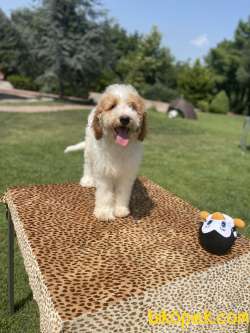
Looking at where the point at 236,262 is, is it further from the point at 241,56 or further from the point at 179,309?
the point at 241,56

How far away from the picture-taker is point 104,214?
3600 mm

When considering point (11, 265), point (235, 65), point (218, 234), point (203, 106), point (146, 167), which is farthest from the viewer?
point (235, 65)

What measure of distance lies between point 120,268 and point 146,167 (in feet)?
25.1

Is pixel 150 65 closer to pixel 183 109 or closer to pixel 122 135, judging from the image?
pixel 183 109

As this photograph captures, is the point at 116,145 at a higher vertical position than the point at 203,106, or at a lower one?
higher

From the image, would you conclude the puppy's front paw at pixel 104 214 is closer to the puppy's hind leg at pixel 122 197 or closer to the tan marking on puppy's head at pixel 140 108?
the puppy's hind leg at pixel 122 197

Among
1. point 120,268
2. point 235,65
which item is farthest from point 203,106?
point 120,268

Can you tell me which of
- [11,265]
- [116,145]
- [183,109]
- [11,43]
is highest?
[11,43]

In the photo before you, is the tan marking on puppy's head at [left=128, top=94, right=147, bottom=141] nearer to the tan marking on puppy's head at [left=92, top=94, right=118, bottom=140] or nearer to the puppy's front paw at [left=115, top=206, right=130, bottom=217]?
the tan marking on puppy's head at [left=92, top=94, right=118, bottom=140]

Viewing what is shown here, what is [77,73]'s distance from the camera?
94.5ft

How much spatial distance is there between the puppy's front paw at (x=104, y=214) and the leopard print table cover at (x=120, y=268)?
0.08m

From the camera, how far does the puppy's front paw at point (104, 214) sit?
3.59 metres

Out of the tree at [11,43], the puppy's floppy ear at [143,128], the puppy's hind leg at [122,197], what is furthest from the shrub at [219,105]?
the puppy's floppy ear at [143,128]

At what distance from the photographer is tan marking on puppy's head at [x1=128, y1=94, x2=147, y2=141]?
3.23 meters
